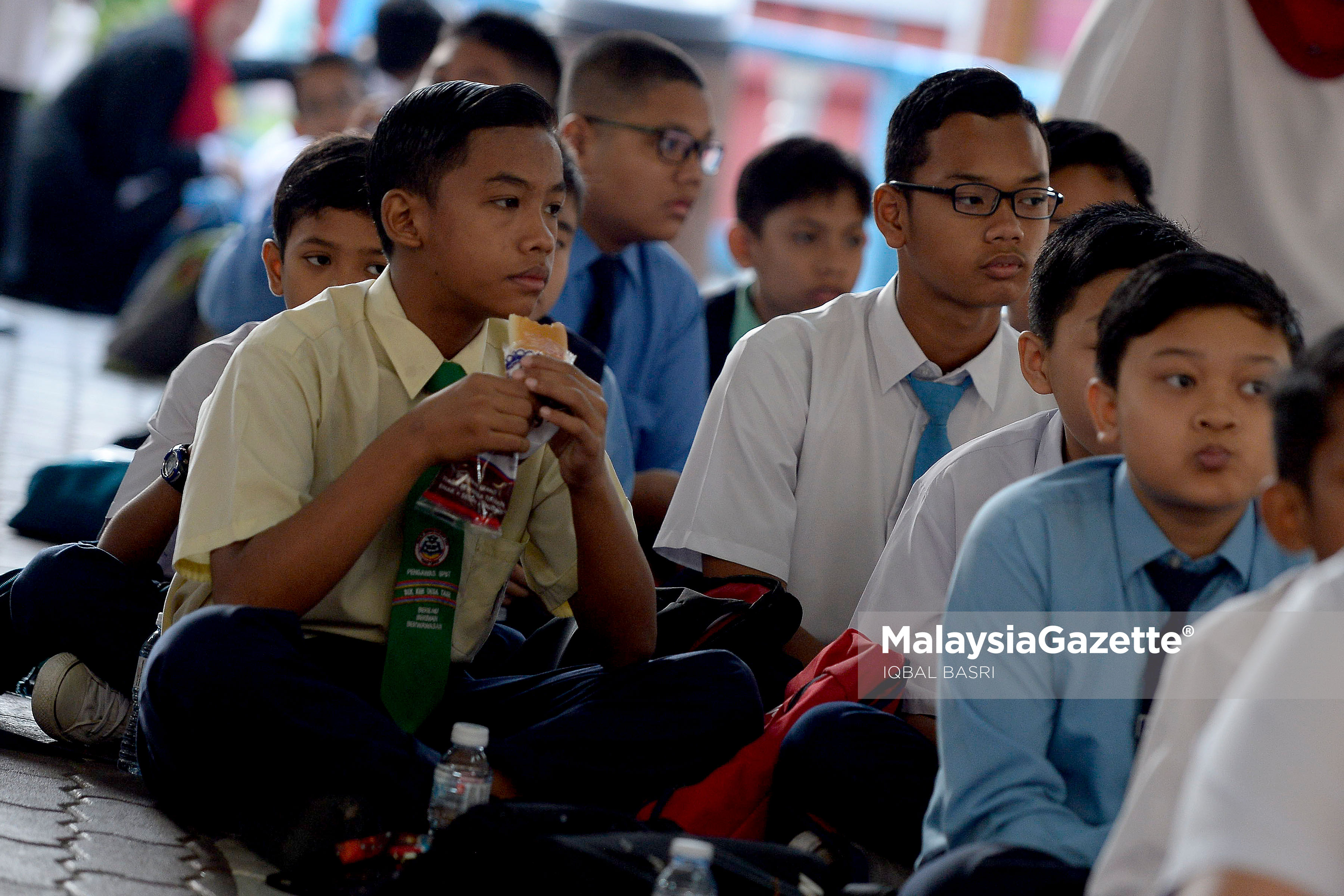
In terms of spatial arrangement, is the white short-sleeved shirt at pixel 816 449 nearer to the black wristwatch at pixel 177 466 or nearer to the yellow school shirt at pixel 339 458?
the yellow school shirt at pixel 339 458

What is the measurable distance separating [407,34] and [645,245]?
2.57 metres

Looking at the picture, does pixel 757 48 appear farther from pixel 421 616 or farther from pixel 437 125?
pixel 421 616

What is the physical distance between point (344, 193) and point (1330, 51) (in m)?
2.11

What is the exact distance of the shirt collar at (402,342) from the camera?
6.68ft

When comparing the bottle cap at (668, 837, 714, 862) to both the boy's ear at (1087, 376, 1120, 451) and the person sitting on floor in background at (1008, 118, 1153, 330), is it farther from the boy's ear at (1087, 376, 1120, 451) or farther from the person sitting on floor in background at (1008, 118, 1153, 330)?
the person sitting on floor in background at (1008, 118, 1153, 330)

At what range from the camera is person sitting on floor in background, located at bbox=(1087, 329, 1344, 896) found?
46.6 inches

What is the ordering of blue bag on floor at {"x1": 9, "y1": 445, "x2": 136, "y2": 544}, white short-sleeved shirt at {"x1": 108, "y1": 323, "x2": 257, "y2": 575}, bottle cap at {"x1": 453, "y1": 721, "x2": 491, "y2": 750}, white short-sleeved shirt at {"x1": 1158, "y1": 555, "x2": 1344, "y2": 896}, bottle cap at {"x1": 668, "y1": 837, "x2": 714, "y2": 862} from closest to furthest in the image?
1. white short-sleeved shirt at {"x1": 1158, "y1": 555, "x2": 1344, "y2": 896}
2. bottle cap at {"x1": 668, "y1": 837, "x2": 714, "y2": 862}
3. bottle cap at {"x1": 453, "y1": 721, "x2": 491, "y2": 750}
4. white short-sleeved shirt at {"x1": 108, "y1": 323, "x2": 257, "y2": 575}
5. blue bag on floor at {"x1": 9, "y1": 445, "x2": 136, "y2": 544}

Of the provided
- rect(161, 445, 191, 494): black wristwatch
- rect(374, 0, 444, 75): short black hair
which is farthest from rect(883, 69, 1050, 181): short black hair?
rect(374, 0, 444, 75): short black hair

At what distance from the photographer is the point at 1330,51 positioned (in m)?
3.23

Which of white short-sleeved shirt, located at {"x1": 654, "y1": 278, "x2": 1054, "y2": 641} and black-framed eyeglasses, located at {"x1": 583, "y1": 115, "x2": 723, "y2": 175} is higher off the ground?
black-framed eyeglasses, located at {"x1": 583, "y1": 115, "x2": 723, "y2": 175}

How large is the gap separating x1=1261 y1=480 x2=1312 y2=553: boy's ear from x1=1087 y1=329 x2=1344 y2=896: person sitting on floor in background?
1 centimetres

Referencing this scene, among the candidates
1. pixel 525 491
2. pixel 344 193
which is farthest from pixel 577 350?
pixel 525 491

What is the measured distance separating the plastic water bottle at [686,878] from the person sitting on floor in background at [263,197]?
1268 mm

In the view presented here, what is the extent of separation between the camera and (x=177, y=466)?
2.11 metres
